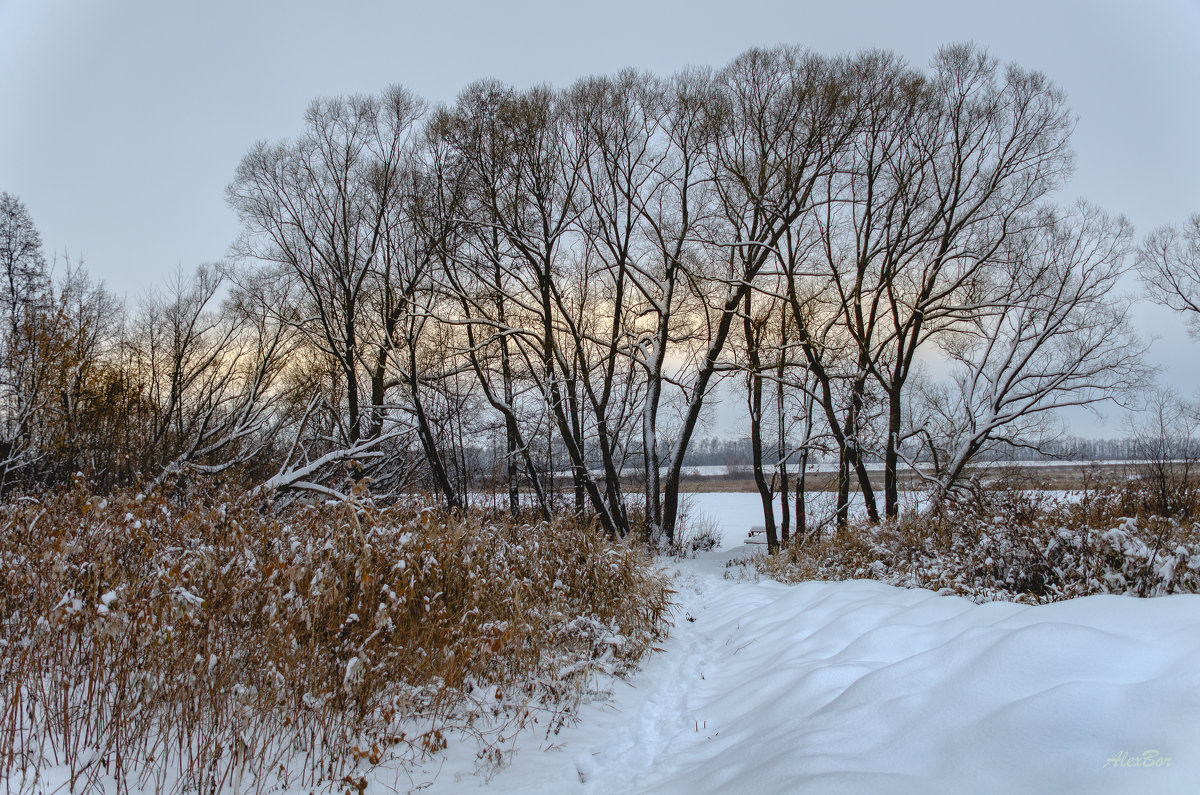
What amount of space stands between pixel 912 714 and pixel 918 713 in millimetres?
30

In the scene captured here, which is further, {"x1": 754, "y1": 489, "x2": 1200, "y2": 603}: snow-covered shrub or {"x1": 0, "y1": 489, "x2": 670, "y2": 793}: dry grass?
{"x1": 754, "y1": 489, "x2": 1200, "y2": 603}: snow-covered shrub

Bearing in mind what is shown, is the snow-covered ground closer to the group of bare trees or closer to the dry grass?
the dry grass

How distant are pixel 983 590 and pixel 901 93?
499 inches

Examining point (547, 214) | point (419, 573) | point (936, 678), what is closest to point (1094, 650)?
point (936, 678)

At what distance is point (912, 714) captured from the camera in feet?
9.04

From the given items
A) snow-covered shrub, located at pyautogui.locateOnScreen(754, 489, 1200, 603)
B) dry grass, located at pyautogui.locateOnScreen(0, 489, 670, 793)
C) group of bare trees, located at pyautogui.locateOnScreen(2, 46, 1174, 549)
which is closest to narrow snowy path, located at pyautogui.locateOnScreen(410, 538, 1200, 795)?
dry grass, located at pyautogui.locateOnScreen(0, 489, 670, 793)

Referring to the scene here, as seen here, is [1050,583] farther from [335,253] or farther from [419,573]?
[335,253]

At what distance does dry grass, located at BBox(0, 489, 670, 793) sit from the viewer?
2.78 meters

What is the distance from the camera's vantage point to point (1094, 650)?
268cm

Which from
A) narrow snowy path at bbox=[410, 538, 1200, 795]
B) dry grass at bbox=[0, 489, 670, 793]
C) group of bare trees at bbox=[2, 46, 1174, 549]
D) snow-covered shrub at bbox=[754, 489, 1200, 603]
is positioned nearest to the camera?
narrow snowy path at bbox=[410, 538, 1200, 795]

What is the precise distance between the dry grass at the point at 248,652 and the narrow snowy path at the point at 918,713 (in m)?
0.54

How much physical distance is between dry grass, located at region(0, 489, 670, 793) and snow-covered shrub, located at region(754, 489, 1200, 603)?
4097 mm

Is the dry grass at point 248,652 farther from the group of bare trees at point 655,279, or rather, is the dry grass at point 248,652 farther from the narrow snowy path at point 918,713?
the group of bare trees at point 655,279

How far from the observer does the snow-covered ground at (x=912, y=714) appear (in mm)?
2064
